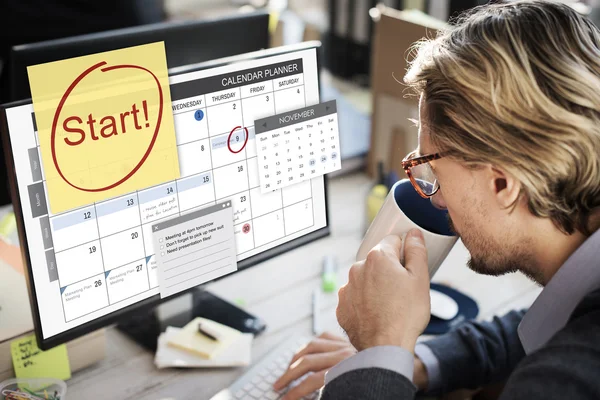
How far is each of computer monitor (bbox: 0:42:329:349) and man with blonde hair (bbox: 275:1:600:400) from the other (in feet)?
0.69

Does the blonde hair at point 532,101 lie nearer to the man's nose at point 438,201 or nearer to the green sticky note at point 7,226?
the man's nose at point 438,201

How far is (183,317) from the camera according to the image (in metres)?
1.27

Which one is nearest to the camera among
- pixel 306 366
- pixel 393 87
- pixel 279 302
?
pixel 306 366

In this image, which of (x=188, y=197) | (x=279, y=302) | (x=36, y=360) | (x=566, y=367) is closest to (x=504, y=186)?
(x=566, y=367)

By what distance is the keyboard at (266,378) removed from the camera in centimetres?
108

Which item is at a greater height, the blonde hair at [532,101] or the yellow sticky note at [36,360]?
the blonde hair at [532,101]

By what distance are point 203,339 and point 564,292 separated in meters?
0.62

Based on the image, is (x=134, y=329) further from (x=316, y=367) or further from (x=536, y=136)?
(x=536, y=136)

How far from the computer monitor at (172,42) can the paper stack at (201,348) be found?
1.59 feet

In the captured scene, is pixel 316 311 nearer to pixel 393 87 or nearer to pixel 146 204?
pixel 146 204

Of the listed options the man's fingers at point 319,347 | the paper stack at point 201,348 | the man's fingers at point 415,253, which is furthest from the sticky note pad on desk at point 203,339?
the man's fingers at point 415,253

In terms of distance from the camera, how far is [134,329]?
123 centimetres

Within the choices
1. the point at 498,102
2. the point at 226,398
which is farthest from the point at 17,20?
the point at 498,102

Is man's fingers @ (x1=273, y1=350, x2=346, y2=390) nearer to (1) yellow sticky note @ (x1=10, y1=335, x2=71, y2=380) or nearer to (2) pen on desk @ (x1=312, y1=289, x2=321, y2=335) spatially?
(2) pen on desk @ (x1=312, y1=289, x2=321, y2=335)
